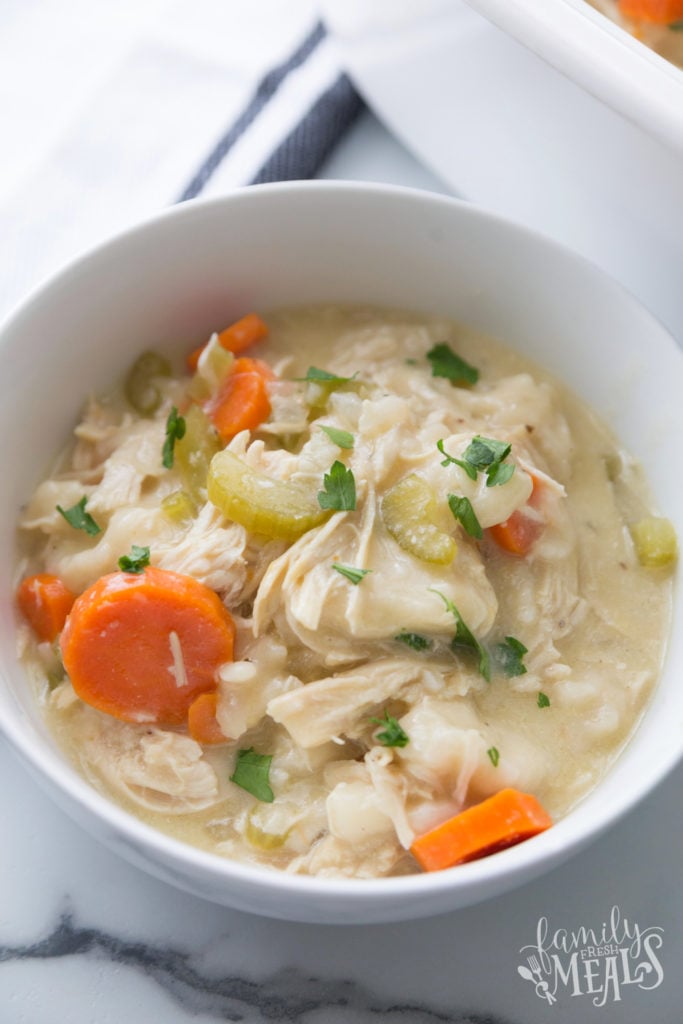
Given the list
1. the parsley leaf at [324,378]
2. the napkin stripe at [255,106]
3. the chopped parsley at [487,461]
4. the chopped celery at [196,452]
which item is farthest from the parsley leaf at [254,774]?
the napkin stripe at [255,106]

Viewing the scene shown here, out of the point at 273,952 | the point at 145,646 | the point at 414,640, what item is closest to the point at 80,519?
the point at 145,646

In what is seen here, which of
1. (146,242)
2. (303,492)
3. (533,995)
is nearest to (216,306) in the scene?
(146,242)

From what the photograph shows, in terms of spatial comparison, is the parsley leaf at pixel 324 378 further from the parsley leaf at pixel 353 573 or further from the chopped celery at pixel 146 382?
the parsley leaf at pixel 353 573

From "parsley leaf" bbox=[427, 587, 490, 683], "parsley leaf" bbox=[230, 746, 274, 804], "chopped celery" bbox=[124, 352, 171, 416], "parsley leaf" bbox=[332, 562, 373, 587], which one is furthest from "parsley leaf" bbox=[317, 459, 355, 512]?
"chopped celery" bbox=[124, 352, 171, 416]

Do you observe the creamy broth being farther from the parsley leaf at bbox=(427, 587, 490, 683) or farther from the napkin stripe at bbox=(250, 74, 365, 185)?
the napkin stripe at bbox=(250, 74, 365, 185)

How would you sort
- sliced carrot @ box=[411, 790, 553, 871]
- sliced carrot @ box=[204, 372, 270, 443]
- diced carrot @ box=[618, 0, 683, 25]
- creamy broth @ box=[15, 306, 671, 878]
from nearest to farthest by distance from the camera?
sliced carrot @ box=[411, 790, 553, 871] → creamy broth @ box=[15, 306, 671, 878] → sliced carrot @ box=[204, 372, 270, 443] → diced carrot @ box=[618, 0, 683, 25]

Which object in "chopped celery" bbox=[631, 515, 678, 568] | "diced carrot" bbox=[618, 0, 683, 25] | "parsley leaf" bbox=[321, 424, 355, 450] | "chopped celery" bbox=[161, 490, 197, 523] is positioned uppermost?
"diced carrot" bbox=[618, 0, 683, 25]

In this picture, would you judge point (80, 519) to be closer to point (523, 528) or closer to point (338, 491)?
point (338, 491)

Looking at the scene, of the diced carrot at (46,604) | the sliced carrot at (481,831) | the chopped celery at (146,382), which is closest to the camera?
the sliced carrot at (481,831)
